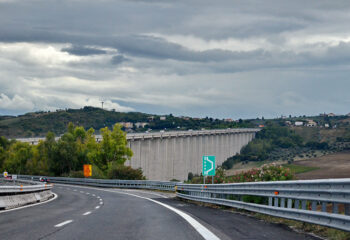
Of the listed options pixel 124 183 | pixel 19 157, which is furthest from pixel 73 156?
pixel 124 183

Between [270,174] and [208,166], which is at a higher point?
[208,166]

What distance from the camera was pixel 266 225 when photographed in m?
12.5

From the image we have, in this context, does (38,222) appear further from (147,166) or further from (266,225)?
(147,166)

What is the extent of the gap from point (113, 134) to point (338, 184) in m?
79.8

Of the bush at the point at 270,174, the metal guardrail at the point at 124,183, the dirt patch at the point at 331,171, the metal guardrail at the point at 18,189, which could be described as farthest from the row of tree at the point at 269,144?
the bush at the point at 270,174

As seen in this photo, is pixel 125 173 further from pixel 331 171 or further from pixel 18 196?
pixel 18 196

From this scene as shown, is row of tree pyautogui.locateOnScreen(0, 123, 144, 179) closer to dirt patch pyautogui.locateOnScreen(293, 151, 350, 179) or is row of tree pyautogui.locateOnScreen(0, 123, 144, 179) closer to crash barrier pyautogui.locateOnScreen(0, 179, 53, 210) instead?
dirt patch pyautogui.locateOnScreen(293, 151, 350, 179)

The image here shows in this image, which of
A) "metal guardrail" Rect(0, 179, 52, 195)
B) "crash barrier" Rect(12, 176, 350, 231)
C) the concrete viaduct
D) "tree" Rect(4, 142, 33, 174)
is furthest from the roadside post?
"tree" Rect(4, 142, 33, 174)

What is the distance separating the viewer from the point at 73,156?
9844cm

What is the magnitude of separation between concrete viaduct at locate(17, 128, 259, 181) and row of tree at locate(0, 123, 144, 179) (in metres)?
5.71

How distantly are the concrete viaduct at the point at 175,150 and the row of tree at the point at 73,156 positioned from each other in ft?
18.7

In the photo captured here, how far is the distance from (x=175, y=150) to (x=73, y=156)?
37.2m

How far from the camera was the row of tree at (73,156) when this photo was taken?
8431 centimetres

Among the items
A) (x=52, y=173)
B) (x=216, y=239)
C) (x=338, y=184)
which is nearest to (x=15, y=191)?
(x=216, y=239)
